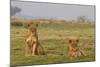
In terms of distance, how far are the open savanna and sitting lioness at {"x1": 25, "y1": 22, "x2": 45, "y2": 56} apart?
0.04m

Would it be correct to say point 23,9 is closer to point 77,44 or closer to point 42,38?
point 42,38

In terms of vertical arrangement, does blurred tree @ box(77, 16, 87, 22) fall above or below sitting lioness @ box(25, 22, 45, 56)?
above

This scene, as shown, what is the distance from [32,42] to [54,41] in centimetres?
27

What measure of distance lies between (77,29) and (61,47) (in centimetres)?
30

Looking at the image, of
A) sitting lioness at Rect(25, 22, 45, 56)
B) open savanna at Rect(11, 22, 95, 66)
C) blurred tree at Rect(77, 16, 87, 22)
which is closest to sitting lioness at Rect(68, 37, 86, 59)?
open savanna at Rect(11, 22, 95, 66)

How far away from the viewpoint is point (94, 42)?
2828 millimetres

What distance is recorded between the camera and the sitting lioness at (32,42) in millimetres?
2484

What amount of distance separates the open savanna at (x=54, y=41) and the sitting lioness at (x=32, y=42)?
4 centimetres

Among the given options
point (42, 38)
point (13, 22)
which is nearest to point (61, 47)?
point (42, 38)

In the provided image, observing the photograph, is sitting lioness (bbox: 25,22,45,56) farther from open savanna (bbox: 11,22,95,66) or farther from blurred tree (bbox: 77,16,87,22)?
blurred tree (bbox: 77,16,87,22)

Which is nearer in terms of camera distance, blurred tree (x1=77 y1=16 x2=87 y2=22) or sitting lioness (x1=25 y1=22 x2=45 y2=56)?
sitting lioness (x1=25 y1=22 x2=45 y2=56)

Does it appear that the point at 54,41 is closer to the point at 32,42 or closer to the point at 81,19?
the point at 32,42

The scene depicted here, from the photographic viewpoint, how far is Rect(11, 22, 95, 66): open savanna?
2426mm

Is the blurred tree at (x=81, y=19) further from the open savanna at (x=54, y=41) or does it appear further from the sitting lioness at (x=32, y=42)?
the sitting lioness at (x=32, y=42)
